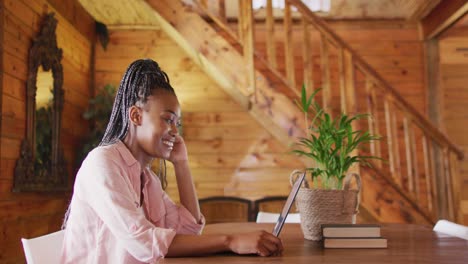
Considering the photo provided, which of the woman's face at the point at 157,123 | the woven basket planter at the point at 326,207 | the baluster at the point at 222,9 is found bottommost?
the woven basket planter at the point at 326,207

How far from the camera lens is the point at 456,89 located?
5.27 metres

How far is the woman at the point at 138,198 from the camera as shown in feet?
3.80

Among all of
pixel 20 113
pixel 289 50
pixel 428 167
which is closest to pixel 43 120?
pixel 20 113

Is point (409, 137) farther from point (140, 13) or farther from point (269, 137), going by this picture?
point (140, 13)

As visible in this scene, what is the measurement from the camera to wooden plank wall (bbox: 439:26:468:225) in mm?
5207

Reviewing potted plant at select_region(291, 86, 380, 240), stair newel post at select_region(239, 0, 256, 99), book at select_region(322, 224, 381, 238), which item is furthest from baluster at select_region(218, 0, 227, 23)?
book at select_region(322, 224, 381, 238)

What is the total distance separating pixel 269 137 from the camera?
16.9ft

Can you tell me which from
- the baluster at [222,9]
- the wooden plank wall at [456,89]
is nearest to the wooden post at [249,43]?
the baluster at [222,9]

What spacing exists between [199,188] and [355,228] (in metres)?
3.83

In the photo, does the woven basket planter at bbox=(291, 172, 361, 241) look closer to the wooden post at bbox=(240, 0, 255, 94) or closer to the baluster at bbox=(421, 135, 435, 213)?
the wooden post at bbox=(240, 0, 255, 94)

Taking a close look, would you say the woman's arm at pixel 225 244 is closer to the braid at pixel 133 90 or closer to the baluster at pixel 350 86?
the braid at pixel 133 90

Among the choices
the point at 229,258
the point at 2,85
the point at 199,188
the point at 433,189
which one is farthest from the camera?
the point at 199,188

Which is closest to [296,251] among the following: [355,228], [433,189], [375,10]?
[355,228]

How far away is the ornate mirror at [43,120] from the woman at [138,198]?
2.12 m
